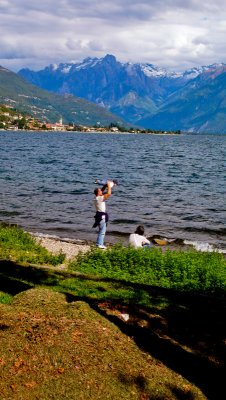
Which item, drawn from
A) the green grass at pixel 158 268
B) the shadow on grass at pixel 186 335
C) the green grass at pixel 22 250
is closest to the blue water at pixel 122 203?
the green grass at pixel 22 250

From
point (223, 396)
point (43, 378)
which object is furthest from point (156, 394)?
point (43, 378)

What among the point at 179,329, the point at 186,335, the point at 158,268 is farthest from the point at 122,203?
the point at 186,335

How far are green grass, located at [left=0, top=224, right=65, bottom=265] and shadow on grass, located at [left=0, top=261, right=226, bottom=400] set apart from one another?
355 cm

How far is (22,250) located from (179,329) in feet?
36.2

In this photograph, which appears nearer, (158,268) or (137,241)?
(158,268)

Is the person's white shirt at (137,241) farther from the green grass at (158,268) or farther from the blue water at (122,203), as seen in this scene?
the blue water at (122,203)

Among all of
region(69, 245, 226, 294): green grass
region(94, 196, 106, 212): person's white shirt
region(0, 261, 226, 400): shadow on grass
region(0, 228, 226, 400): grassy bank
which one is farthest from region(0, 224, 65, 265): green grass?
region(0, 261, 226, 400): shadow on grass

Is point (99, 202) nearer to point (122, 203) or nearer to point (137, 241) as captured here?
point (137, 241)

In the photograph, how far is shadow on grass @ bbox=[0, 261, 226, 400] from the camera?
9.72 meters

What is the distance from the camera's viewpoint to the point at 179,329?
11555mm

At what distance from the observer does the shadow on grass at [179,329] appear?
9.72m

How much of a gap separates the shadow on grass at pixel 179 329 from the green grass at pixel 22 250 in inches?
140

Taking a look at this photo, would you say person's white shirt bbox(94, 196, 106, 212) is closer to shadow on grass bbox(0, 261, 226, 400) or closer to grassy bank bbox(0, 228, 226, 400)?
grassy bank bbox(0, 228, 226, 400)

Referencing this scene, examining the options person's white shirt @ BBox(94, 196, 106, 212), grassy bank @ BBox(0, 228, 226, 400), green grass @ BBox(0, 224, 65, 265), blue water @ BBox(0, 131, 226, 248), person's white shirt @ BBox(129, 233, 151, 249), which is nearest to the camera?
grassy bank @ BBox(0, 228, 226, 400)
